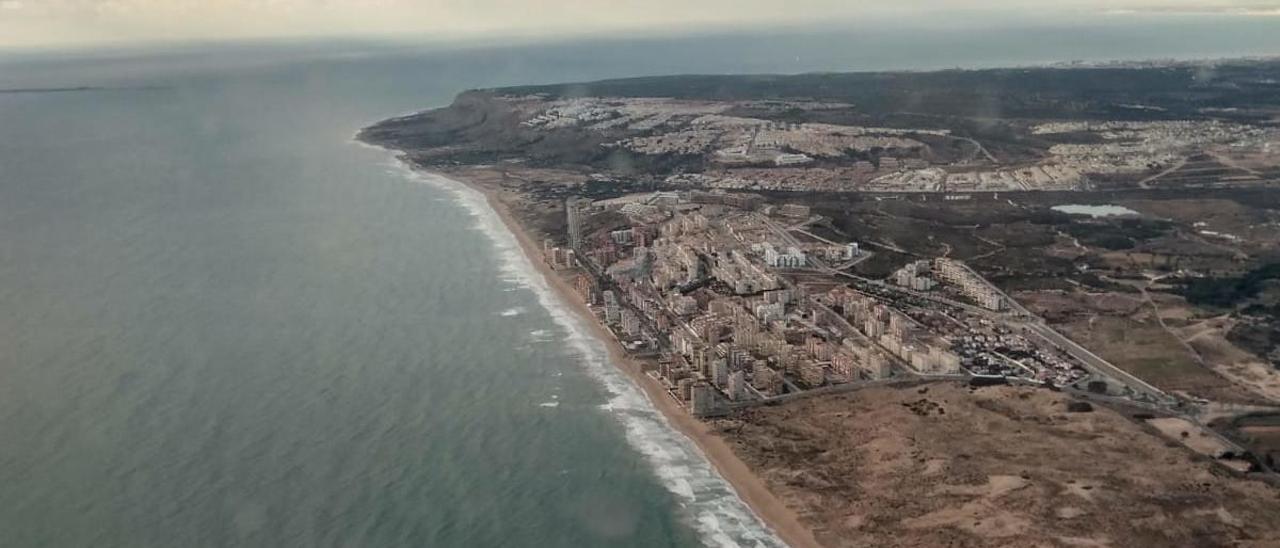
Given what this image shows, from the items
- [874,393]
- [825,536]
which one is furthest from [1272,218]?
[825,536]

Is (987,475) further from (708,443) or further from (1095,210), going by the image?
(1095,210)

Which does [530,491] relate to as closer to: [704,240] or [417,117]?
[704,240]

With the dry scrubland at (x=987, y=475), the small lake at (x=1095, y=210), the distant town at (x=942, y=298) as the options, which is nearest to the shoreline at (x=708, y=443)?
the distant town at (x=942, y=298)

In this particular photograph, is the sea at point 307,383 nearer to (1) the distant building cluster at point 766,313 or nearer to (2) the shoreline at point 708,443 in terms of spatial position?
(2) the shoreline at point 708,443

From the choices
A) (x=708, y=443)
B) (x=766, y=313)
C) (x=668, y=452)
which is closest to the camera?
(x=668, y=452)

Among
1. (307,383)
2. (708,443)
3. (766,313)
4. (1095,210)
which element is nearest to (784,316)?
(766,313)

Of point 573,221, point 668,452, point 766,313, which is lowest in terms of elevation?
point 668,452

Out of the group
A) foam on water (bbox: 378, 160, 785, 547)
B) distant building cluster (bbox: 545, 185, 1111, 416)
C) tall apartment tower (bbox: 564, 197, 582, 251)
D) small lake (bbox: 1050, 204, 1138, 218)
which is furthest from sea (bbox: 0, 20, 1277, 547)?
small lake (bbox: 1050, 204, 1138, 218)
